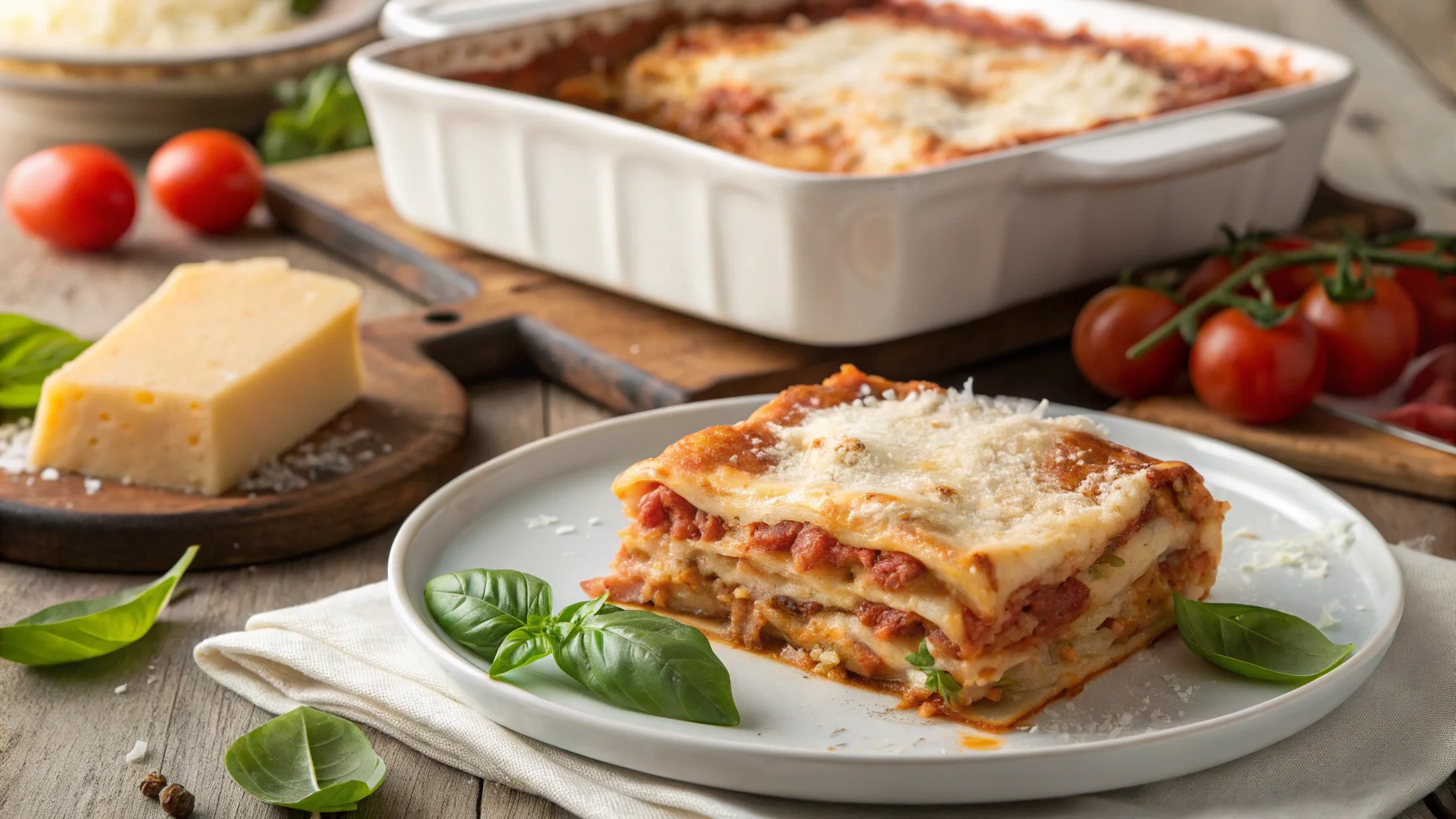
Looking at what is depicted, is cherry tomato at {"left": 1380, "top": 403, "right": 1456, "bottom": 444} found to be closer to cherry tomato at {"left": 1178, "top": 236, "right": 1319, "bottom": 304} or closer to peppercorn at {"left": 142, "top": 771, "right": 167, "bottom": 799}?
cherry tomato at {"left": 1178, "top": 236, "right": 1319, "bottom": 304}

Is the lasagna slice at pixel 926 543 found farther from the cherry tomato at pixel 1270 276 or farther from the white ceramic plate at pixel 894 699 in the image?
the cherry tomato at pixel 1270 276

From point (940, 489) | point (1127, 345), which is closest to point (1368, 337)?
point (1127, 345)

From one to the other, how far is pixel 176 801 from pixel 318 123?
3076 millimetres

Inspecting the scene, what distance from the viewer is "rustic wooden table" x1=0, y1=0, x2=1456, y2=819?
1.79 metres

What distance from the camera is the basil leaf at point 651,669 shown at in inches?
68.6

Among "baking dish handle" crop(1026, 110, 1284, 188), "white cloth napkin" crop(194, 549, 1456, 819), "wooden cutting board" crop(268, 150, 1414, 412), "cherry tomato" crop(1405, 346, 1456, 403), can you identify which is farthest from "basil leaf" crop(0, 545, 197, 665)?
"cherry tomato" crop(1405, 346, 1456, 403)

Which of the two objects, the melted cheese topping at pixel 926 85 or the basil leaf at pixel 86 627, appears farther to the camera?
the melted cheese topping at pixel 926 85

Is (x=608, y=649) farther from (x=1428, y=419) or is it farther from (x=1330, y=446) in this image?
(x=1428, y=419)

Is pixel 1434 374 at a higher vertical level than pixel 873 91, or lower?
lower

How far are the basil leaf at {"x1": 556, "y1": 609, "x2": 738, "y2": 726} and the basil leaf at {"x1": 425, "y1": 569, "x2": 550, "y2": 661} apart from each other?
0.11m

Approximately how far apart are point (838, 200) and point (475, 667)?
3.99 feet

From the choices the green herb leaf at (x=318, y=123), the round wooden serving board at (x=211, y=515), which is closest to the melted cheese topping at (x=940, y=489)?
the round wooden serving board at (x=211, y=515)

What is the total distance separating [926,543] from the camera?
177cm

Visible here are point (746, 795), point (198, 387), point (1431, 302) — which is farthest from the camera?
point (1431, 302)
